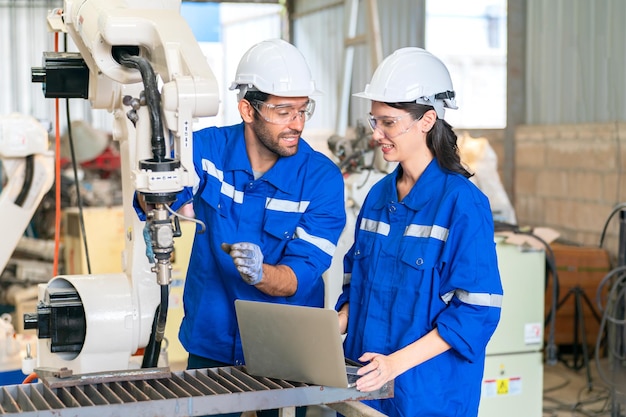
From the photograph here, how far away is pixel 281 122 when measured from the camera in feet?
6.58

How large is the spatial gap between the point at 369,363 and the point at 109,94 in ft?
2.73

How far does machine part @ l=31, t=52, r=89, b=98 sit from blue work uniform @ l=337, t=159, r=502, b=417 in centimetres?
74

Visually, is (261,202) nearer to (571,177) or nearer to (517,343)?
(517,343)

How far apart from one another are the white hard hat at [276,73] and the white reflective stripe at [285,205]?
9.7 inches

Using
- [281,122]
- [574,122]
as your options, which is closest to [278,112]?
[281,122]

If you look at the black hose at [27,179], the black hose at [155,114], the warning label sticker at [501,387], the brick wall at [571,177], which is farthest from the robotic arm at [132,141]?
the brick wall at [571,177]

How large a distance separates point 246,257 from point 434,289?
0.39 metres

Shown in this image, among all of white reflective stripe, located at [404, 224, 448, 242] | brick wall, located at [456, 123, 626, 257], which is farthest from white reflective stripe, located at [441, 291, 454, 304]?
brick wall, located at [456, 123, 626, 257]

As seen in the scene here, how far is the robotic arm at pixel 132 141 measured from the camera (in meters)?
1.49

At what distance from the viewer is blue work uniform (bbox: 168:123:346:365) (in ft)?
6.58

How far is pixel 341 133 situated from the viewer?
4.89m

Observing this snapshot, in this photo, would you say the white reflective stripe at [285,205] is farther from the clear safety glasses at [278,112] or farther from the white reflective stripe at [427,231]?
the white reflective stripe at [427,231]

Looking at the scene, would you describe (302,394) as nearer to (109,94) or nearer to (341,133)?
(109,94)

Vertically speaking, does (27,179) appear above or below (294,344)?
above
